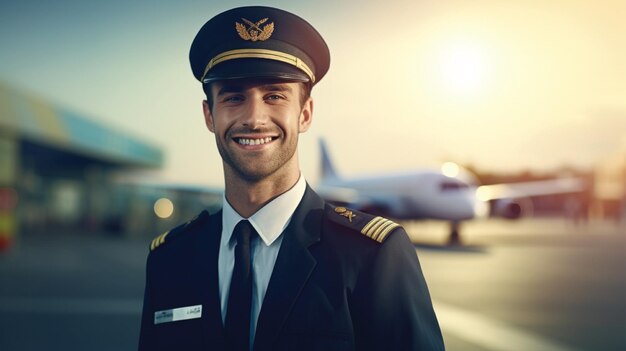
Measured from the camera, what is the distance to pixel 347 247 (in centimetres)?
164

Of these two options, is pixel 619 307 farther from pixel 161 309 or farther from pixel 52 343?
pixel 161 309

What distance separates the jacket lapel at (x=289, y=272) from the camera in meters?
1.53

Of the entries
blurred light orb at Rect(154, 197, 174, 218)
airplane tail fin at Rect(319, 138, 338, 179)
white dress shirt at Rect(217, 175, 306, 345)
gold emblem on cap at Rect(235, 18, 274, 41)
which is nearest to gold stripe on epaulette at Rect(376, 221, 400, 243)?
white dress shirt at Rect(217, 175, 306, 345)

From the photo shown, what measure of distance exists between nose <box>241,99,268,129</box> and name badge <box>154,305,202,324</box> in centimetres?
56

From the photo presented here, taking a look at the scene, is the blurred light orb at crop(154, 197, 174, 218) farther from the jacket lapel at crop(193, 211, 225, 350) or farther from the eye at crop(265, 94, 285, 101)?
the eye at crop(265, 94, 285, 101)

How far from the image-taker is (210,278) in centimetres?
172

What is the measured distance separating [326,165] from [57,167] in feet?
61.2

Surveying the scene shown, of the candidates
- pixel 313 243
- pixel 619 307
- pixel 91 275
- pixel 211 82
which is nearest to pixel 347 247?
pixel 313 243

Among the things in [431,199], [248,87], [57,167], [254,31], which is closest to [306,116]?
[248,87]

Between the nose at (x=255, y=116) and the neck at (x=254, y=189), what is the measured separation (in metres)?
0.17

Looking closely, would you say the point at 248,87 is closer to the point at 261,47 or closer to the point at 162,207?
the point at 261,47

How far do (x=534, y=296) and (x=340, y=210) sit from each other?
30.3ft

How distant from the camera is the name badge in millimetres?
1692

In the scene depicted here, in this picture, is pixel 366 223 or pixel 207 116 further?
pixel 207 116
